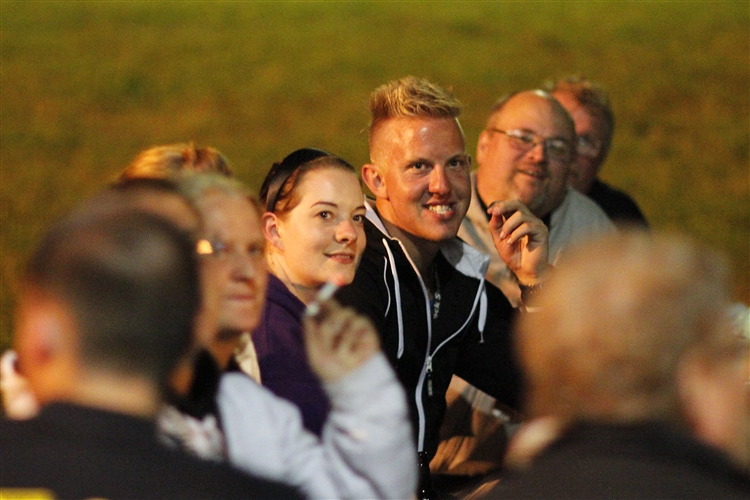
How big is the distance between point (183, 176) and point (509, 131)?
2320 millimetres

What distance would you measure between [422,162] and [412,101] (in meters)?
0.20

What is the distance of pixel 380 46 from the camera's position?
16359mm

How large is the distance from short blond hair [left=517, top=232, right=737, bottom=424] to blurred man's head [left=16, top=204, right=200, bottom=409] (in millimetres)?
543

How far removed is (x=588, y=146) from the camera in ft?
16.2

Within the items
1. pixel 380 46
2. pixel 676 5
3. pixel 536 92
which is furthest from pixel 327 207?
pixel 676 5

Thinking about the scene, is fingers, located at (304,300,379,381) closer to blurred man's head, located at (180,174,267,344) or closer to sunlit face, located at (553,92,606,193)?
blurred man's head, located at (180,174,267,344)

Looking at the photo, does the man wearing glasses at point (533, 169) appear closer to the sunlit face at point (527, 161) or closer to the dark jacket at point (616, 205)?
the sunlit face at point (527, 161)

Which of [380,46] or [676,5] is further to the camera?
[676,5]

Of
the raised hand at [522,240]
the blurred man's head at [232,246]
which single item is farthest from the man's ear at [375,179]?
the blurred man's head at [232,246]

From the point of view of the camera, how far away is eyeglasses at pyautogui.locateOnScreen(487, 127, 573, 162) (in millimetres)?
4172

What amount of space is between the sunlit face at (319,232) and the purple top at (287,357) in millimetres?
142

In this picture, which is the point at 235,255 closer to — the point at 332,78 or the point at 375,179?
the point at 375,179

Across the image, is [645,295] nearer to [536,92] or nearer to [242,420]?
[242,420]

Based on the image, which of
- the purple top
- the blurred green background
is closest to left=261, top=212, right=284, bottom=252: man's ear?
the purple top
